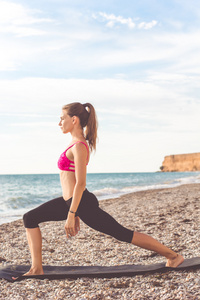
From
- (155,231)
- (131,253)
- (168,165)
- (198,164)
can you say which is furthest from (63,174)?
(168,165)

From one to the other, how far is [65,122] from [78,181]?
740 millimetres

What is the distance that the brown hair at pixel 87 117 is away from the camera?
12.0ft

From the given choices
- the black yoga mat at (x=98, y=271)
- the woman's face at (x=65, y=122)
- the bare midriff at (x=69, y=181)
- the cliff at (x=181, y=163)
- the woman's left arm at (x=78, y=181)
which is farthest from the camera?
the cliff at (x=181, y=163)

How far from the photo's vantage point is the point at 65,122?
12.1 ft

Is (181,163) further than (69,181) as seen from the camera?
Yes

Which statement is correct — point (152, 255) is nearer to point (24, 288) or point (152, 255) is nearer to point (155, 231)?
point (155, 231)

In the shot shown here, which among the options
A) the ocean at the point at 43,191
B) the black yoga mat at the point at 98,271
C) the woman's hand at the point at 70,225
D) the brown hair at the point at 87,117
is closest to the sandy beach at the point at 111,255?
the black yoga mat at the point at 98,271

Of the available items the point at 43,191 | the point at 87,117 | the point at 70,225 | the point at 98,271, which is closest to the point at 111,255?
the point at 98,271

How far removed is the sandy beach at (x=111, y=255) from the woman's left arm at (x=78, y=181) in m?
0.78

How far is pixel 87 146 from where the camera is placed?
11.6ft

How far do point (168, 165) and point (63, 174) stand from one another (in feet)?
418

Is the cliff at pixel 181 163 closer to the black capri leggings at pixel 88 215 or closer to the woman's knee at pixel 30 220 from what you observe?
the black capri leggings at pixel 88 215

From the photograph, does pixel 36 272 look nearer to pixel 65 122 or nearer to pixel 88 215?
pixel 88 215

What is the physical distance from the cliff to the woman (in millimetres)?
117490
